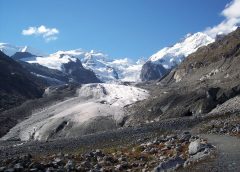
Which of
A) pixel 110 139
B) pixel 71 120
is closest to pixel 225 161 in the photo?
pixel 110 139

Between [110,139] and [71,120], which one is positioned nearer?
[110,139]

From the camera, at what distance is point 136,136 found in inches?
2657

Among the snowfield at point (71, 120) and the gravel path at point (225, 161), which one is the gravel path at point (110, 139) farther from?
the snowfield at point (71, 120)

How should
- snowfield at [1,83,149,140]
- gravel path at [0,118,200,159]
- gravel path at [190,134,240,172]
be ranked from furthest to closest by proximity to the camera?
1. snowfield at [1,83,149,140]
2. gravel path at [0,118,200,159]
3. gravel path at [190,134,240,172]

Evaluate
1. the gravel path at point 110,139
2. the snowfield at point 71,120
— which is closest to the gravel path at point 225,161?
the gravel path at point 110,139

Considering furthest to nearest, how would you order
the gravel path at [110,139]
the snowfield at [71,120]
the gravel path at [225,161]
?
the snowfield at [71,120] → the gravel path at [110,139] → the gravel path at [225,161]

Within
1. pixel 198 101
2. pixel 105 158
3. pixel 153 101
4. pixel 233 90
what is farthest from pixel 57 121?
pixel 105 158

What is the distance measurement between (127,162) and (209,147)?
650 centimetres

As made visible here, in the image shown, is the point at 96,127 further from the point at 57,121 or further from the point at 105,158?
the point at 105,158

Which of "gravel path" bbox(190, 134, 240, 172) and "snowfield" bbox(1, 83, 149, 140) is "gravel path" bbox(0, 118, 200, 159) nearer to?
"gravel path" bbox(190, 134, 240, 172)

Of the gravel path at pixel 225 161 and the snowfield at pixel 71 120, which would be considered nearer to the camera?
the gravel path at pixel 225 161

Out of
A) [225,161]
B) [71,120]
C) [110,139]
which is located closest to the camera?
[225,161]

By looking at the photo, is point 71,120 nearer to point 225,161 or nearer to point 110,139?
point 110,139

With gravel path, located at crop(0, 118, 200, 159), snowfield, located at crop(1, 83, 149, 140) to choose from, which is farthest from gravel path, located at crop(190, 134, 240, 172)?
snowfield, located at crop(1, 83, 149, 140)
